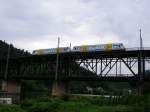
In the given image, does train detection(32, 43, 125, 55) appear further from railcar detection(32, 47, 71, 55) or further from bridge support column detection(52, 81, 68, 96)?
bridge support column detection(52, 81, 68, 96)

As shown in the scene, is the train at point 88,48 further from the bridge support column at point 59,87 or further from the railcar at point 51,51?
the bridge support column at point 59,87

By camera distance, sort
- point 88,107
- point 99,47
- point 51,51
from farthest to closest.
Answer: point 51,51
point 99,47
point 88,107

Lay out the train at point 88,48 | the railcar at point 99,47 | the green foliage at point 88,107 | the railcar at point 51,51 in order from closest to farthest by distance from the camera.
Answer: the green foliage at point 88,107
the railcar at point 99,47
the train at point 88,48
the railcar at point 51,51

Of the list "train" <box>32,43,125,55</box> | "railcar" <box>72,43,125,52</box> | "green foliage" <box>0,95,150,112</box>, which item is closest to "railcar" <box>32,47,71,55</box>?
"train" <box>32,43,125,55</box>

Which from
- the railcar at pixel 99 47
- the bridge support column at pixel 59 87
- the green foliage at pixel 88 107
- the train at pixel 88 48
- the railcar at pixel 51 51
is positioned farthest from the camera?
the railcar at pixel 51 51

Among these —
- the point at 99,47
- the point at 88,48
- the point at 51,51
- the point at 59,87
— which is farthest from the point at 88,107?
the point at 51,51

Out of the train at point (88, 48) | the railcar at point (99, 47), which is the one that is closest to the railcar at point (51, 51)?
the train at point (88, 48)

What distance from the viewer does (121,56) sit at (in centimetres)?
6638

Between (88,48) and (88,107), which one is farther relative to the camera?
(88,48)

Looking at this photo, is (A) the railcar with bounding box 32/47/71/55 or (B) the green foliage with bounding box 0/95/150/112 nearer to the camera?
(B) the green foliage with bounding box 0/95/150/112

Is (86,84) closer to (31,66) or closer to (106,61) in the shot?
(31,66)

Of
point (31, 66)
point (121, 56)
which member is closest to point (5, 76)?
point (31, 66)

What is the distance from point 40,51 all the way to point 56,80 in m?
15.8

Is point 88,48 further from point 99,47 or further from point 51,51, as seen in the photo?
point 51,51
